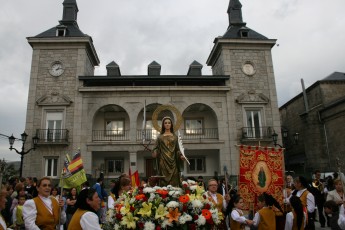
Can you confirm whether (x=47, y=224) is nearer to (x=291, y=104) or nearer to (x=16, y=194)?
(x=16, y=194)

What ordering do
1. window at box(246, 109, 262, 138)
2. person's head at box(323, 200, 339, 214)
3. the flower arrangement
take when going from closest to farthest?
the flower arrangement → person's head at box(323, 200, 339, 214) → window at box(246, 109, 262, 138)

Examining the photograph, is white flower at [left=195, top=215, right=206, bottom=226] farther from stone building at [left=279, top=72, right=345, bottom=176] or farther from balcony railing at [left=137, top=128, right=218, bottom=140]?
stone building at [left=279, top=72, right=345, bottom=176]

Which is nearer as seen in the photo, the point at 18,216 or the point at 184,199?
the point at 184,199

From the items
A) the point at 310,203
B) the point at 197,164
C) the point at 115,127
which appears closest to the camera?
the point at 310,203

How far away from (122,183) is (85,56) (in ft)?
68.7

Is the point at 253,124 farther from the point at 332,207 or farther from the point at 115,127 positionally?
the point at 332,207

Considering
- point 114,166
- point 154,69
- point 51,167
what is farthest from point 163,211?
point 154,69

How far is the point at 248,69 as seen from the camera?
2636cm

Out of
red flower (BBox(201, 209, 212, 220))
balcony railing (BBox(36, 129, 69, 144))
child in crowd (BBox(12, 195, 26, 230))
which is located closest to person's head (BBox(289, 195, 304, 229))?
red flower (BBox(201, 209, 212, 220))

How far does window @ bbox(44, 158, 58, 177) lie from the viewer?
23.2 metres

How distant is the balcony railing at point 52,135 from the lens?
23.3 metres

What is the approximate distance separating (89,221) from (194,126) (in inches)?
929

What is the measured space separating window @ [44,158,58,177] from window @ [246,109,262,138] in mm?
15736

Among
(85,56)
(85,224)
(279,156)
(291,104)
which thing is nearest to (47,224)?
(85,224)
